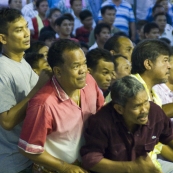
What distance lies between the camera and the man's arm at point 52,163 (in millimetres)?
3344

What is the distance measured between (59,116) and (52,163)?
28 cm

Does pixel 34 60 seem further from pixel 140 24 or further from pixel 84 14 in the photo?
pixel 140 24

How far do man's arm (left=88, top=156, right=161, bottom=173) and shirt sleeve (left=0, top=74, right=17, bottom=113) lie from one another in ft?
A: 2.08

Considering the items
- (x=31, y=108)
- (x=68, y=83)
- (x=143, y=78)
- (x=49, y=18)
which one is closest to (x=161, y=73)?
(x=143, y=78)

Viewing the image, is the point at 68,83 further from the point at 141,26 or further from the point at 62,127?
the point at 141,26

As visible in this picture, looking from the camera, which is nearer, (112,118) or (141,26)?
(112,118)

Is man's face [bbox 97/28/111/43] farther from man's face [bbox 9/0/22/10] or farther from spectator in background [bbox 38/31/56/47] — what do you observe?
man's face [bbox 9/0/22/10]

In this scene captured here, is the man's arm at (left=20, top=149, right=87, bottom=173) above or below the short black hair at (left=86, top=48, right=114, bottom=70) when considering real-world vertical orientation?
below

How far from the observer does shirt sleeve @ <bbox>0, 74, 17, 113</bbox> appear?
3.44 metres

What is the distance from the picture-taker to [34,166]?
11.9 ft

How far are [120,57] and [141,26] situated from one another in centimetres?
499

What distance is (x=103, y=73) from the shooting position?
4.68 meters

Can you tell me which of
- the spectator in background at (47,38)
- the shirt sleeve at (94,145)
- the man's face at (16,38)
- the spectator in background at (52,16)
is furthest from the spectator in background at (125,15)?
the shirt sleeve at (94,145)

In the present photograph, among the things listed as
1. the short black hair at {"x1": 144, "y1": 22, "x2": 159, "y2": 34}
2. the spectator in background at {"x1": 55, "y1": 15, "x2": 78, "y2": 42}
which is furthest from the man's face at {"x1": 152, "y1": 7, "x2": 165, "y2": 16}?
the spectator in background at {"x1": 55, "y1": 15, "x2": 78, "y2": 42}
